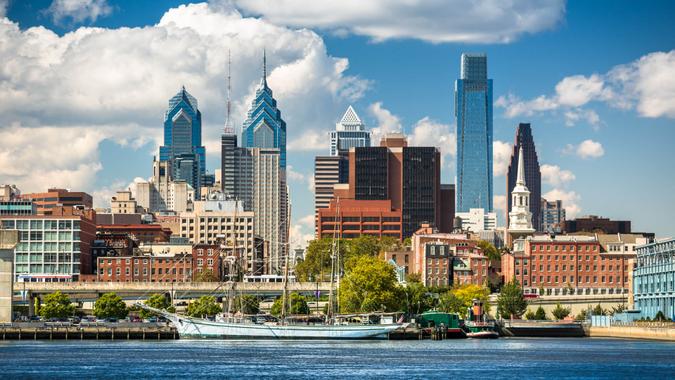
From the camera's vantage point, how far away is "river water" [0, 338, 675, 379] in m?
125

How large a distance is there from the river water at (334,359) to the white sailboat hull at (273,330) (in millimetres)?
Answer: 5086

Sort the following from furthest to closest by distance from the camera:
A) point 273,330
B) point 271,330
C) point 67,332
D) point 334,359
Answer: point 273,330, point 271,330, point 67,332, point 334,359

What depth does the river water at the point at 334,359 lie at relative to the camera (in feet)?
411

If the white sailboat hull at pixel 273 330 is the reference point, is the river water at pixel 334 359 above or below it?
below

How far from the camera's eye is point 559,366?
136 m

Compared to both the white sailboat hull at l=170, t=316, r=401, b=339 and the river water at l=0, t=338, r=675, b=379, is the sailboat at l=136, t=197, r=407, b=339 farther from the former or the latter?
the river water at l=0, t=338, r=675, b=379

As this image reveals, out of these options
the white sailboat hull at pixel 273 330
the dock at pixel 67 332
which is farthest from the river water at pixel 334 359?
the dock at pixel 67 332

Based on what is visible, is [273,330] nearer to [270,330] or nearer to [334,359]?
[270,330]

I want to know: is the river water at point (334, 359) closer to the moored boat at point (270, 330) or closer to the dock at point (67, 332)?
the moored boat at point (270, 330)

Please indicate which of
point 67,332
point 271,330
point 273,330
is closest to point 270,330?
point 271,330

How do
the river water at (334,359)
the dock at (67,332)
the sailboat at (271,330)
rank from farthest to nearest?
the sailboat at (271,330), the dock at (67,332), the river water at (334,359)

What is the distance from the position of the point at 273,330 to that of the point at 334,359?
52.6 m

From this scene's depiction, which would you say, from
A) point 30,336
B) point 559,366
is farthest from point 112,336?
point 559,366

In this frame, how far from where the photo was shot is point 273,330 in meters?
197
